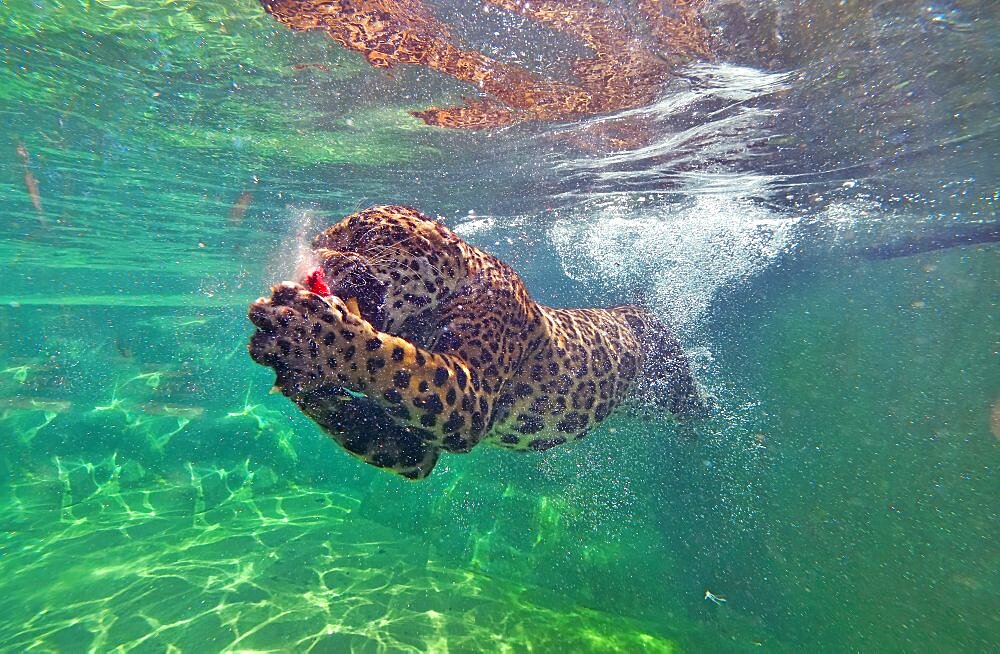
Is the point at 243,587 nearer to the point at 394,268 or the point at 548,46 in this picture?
the point at 394,268

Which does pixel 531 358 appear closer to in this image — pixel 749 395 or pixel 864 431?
pixel 749 395

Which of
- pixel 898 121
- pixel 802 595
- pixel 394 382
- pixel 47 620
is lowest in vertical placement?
pixel 802 595

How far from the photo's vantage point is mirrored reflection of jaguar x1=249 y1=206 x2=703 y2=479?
2.24m

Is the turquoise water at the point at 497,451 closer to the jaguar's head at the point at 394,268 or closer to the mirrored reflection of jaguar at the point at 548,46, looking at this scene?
the mirrored reflection of jaguar at the point at 548,46

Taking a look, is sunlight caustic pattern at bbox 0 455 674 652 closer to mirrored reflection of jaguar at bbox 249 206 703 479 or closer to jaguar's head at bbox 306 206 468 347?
mirrored reflection of jaguar at bbox 249 206 703 479

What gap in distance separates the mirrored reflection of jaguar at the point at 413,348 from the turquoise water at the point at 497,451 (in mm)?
3227

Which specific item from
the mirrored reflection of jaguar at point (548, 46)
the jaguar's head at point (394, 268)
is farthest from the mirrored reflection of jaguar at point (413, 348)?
the mirrored reflection of jaguar at point (548, 46)

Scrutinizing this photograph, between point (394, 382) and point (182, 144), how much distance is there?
35.9ft

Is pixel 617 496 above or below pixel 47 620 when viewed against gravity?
below

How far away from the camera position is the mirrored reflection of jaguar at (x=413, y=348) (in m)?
2.24

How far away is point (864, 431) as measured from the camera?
1131 centimetres

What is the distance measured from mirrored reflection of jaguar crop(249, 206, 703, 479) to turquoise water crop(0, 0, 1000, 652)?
127 inches

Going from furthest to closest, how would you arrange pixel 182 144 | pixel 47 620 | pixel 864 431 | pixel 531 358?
pixel 864 431
pixel 182 144
pixel 47 620
pixel 531 358

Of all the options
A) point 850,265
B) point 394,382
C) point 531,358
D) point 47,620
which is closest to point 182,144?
point 47,620
